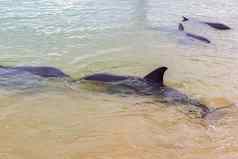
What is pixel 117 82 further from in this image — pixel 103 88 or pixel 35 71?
pixel 35 71

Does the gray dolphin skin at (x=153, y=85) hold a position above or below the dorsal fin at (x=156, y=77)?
below

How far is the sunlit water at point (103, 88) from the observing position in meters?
5.92

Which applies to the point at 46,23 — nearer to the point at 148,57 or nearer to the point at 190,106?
the point at 148,57

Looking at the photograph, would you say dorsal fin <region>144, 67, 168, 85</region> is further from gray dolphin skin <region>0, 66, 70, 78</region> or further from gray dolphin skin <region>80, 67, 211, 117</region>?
gray dolphin skin <region>0, 66, 70, 78</region>

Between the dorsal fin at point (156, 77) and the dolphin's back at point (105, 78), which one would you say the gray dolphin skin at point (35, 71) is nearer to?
the dolphin's back at point (105, 78)

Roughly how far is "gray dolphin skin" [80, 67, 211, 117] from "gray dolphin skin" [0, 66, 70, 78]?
0.79 m

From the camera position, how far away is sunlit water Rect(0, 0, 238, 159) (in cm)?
592

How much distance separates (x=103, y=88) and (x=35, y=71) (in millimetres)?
1593

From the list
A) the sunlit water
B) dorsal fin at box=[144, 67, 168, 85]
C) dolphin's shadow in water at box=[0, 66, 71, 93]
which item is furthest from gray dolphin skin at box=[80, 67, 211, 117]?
dolphin's shadow in water at box=[0, 66, 71, 93]

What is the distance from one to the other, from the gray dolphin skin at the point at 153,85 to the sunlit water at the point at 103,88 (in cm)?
23

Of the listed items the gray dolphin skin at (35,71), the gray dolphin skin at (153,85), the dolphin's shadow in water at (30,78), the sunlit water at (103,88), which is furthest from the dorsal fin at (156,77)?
the gray dolphin skin at (35,71)

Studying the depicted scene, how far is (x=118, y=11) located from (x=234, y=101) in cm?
830

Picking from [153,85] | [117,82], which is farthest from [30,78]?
[153,85]

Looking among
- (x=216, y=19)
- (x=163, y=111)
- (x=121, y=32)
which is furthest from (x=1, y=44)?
(x=216, y=19)
